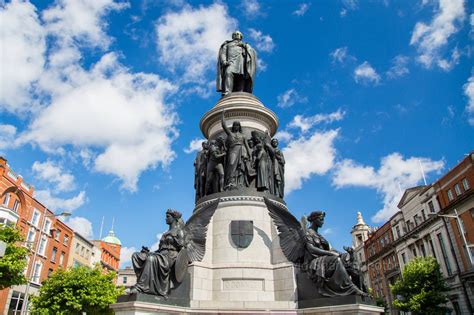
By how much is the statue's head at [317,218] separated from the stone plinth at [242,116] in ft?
14.8

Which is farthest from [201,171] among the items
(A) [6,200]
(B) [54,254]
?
(B) [54,254]

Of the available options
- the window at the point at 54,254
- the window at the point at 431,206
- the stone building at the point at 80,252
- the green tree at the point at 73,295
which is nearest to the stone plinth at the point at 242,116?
the green tree at the point at 73,295

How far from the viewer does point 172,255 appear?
999 cm

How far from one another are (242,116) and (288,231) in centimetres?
532

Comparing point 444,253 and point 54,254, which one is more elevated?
point 54,254

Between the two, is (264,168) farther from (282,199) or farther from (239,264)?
(239,264)

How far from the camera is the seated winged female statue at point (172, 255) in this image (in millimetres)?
9172

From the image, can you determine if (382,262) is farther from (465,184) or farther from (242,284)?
(242,284)

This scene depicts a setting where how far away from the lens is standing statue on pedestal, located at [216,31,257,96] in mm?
17188

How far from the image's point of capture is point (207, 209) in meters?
12.1

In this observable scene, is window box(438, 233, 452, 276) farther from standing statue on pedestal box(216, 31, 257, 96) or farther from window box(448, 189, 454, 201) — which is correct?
standing statue on pedestal box(216, 31, 257, 96)

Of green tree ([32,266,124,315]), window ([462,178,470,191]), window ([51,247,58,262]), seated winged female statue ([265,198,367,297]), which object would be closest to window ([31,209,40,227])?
window ([51,247,58,262])

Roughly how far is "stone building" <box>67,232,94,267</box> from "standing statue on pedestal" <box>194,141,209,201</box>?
48.6 m

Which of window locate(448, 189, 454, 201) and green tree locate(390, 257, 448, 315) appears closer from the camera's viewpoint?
green tree locate(390, 257, 448, 315)
